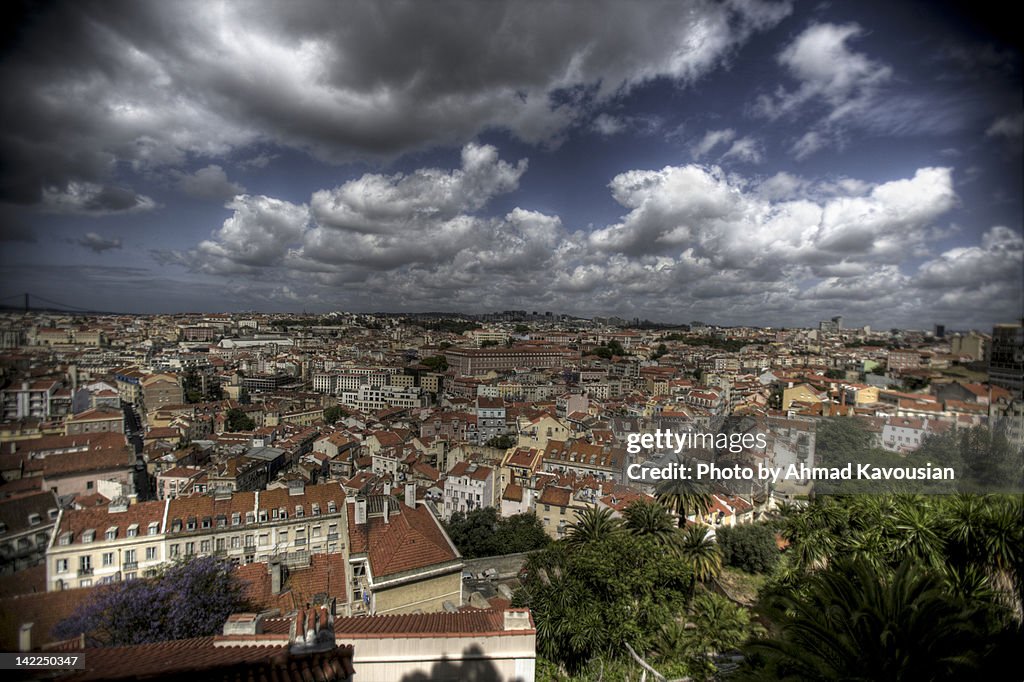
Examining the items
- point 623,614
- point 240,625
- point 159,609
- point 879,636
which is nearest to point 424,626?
point 240,625

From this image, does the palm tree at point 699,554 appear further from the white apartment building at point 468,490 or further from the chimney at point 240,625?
the white apartment building at point 468,490

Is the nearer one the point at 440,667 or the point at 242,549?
the point at 440,667

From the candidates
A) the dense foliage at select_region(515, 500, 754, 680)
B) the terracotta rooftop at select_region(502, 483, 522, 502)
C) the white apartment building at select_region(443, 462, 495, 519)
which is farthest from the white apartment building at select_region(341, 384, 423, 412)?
the dense foliage at select_region(515, 500, 754, 680)

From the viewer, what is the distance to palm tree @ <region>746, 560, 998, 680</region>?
7.22ft

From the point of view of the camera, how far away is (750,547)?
27.0 feet

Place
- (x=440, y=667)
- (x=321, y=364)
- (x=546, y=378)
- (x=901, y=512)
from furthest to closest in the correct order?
(x=546, y=378), (x=321, y=364), (x=901, y=512), (x=440, y=667)

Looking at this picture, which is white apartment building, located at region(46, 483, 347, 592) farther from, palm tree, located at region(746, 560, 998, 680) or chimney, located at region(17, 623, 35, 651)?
palm tree, located at region(746, 560, 998, 680)

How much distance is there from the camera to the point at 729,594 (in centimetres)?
677

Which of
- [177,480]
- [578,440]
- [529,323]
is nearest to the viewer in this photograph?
[177,480]

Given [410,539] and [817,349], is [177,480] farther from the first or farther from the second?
[817,349]

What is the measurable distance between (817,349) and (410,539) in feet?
28.2

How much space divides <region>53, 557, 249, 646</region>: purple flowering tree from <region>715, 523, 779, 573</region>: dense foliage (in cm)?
823

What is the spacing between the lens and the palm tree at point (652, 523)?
20.6ft

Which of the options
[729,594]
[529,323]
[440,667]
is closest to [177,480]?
[440,667]
